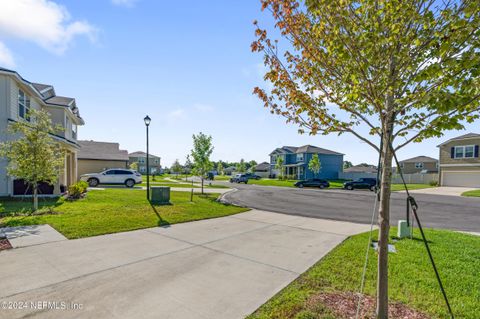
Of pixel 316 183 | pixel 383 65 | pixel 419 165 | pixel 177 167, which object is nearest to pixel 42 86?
pixel 383 65

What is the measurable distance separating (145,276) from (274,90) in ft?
13.4

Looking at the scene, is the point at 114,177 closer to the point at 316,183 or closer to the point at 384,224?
the point at 316,183

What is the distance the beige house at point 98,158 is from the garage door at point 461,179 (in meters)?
45.3

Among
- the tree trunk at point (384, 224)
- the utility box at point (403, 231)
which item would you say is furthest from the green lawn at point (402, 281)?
the utility box at point (403, 231)

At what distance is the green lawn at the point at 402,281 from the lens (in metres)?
3.69

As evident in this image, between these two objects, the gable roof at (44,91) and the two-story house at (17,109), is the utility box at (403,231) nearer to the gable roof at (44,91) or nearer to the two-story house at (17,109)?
the two-story house at (17,109)

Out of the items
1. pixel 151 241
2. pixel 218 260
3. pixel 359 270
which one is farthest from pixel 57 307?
pixel 359 270

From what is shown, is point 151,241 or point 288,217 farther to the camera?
point 288,217

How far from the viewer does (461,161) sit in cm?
3378

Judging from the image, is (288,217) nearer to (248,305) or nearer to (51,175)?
(248,305)

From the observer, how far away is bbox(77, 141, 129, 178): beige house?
107 ft

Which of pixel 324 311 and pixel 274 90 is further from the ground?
pixel 274 90

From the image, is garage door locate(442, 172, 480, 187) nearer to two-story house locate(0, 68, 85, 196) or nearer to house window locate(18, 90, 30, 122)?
two-story house locate(0, 68, 85, 196)

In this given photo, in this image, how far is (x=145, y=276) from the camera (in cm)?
472
